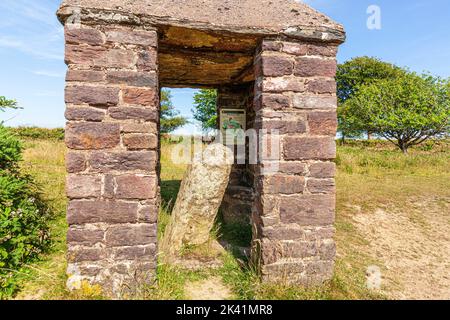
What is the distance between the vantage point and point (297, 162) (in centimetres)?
314

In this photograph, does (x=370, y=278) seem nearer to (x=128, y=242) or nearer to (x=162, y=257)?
(x=162, y=257)

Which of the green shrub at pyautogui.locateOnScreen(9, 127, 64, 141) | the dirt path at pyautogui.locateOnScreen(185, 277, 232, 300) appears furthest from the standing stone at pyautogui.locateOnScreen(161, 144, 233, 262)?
the green shrub at pyautogui.locateOnScreen(9, 127, 64, 141)

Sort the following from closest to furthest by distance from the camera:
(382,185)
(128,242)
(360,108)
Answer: (128,242)
(382,185)
(360,108)

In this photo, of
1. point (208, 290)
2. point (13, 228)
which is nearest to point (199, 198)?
point (208, 290)

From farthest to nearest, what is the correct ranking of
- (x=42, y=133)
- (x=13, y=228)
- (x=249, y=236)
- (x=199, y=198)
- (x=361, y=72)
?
(x=361, y=72) → (x=42, y=133) → (x=249, y=236) → (x=199, y=198) → (x=13, y=228)

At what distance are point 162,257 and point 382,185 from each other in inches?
270

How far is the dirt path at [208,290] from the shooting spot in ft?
10.0

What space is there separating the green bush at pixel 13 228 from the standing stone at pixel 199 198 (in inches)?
63.5

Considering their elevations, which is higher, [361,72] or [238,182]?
[361,72]

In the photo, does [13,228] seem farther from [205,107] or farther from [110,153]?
[205,107]

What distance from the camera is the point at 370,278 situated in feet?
12.1

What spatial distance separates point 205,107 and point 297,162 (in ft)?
55.4

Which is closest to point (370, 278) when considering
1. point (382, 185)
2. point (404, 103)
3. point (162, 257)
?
point (162, 257)

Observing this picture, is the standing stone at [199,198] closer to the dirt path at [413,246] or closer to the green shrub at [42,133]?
the dirt path at [413,246]
